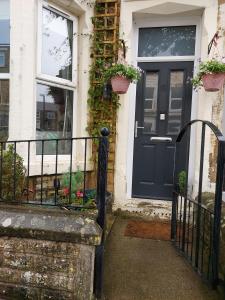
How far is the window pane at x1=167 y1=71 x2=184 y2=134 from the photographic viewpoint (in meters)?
4.18

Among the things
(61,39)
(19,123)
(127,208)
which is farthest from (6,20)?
(127,208)

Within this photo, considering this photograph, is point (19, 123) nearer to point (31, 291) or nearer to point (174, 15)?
point (31, 291)

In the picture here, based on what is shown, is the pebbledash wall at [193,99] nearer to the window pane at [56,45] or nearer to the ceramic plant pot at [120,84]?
the ceramic plant pot at [120,84]

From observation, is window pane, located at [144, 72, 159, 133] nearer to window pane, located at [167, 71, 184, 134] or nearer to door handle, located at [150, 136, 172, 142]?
door handle, located at [150, 136, 172, 142]

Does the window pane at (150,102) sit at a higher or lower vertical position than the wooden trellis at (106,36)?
lower

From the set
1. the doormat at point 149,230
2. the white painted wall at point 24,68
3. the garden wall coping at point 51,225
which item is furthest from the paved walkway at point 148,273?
the white painted wall at point 24,68

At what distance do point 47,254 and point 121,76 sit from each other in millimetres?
2450

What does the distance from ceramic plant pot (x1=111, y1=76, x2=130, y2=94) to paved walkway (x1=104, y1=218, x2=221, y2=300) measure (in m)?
1.95

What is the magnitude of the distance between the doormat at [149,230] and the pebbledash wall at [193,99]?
35 centimetres

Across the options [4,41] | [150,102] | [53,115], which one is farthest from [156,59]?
[4,41]

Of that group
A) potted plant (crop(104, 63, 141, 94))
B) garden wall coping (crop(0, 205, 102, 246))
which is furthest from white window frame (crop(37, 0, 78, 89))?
garden wall coping (crop(0, 205, 102, 246))

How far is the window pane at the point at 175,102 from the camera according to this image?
4.18m

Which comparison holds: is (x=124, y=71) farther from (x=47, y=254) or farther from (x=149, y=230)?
(x=47, y=254)

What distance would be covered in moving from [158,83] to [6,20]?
225 cm
